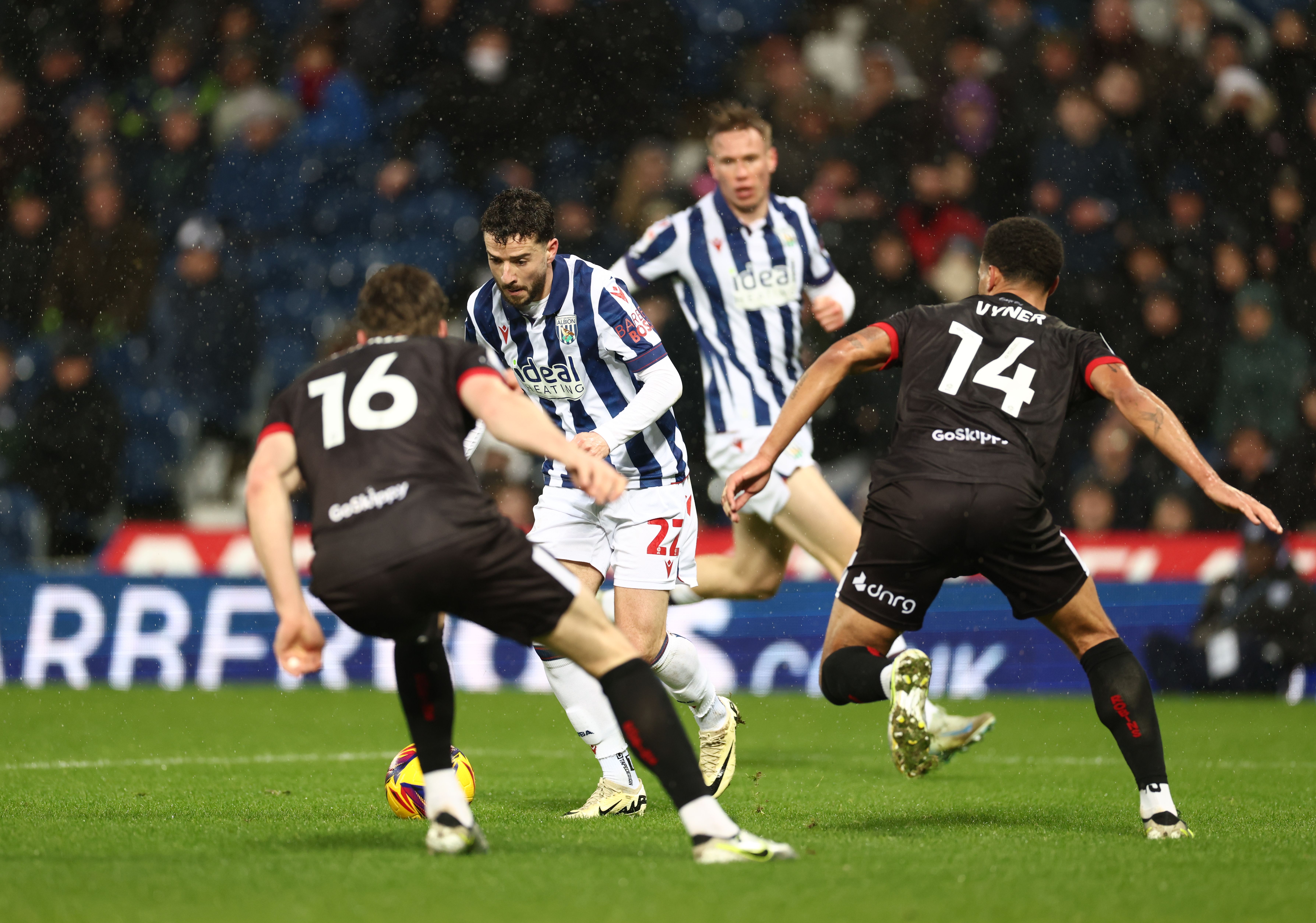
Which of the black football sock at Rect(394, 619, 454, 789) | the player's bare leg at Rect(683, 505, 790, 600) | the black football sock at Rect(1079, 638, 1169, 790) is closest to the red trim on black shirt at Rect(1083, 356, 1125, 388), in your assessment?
the black football sock at Rect(1079, 638, 1169, 790)

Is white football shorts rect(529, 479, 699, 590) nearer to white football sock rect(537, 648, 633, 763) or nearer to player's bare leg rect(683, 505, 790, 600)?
white football sock rect(537, 648, 633, 763)

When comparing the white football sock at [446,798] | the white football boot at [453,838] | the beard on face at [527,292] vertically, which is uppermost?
the beard on face at [527,292]

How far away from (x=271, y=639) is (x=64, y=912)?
7.24 metres

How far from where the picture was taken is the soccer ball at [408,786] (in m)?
5.31

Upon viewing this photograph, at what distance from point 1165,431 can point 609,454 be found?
6.11 ft

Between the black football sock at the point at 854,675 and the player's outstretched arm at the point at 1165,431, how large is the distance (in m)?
1.10

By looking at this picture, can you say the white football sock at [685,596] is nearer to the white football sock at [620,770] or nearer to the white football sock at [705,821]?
the white football sock at [620,770]

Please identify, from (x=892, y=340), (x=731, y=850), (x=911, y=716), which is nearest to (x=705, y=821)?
(x=731, y=850)

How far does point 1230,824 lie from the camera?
17.1ft

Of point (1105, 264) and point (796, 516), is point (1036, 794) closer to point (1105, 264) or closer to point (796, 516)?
point (796, 516)

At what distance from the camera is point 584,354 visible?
5785mm

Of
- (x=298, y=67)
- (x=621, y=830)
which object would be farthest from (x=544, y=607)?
(x=298, y=67)

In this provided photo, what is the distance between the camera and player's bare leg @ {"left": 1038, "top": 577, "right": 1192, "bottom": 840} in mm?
4812

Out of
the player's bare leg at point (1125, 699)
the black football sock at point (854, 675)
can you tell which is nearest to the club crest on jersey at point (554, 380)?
the black football sock at point (854, 675)
